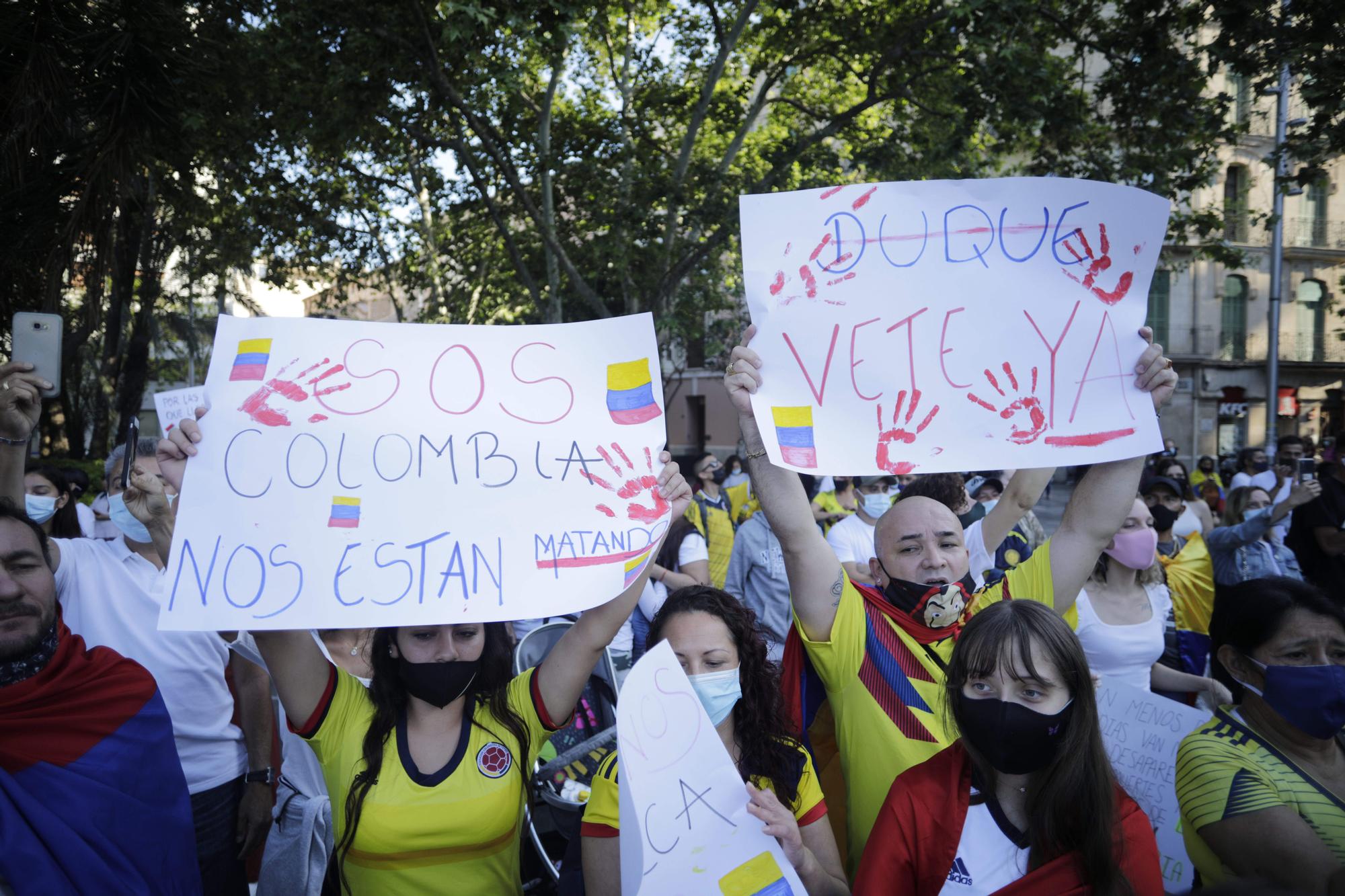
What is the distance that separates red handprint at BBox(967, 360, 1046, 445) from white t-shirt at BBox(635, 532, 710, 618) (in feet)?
10.1

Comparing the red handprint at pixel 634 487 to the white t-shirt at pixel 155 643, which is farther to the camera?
the white t-shirt at pixel 155 643

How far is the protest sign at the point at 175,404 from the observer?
2900mm

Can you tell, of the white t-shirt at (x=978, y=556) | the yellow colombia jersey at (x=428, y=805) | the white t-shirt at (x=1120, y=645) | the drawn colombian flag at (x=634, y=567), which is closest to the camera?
the yellow colombia jersey at (x=428, y=805)

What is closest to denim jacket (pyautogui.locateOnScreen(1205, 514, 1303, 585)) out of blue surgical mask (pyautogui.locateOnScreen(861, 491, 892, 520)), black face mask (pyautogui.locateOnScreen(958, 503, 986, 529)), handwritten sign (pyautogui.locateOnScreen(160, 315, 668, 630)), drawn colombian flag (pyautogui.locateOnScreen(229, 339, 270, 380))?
black face mask (pyautogui.locateOnScreen(958, 503, 986, 529))

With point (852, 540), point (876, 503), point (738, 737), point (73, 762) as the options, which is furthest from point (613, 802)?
point (876, 503)

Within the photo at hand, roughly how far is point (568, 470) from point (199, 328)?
90.0 feet

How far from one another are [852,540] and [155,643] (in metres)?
4.18

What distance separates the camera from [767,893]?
6.26 feet

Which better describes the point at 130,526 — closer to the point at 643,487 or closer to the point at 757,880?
the point at 643,487

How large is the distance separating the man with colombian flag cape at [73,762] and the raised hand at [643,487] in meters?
1.26

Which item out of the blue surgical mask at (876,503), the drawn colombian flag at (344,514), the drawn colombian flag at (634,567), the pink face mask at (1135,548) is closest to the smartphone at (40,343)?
the drawn colombian flag at (344,514)

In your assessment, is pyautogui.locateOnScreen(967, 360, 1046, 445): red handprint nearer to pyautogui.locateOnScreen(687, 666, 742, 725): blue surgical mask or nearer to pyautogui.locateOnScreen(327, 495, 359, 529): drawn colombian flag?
pyautogui.locateOnScreen(687, 666, 742, 725): blue surgical mask

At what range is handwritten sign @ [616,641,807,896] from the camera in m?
1.85

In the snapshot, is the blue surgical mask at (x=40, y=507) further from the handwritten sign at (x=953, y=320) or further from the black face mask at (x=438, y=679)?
the handwritten sign at (x=953, y=320)
